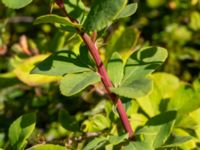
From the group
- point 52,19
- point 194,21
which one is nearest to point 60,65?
point 52,19

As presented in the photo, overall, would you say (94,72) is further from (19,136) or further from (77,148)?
(77,148)

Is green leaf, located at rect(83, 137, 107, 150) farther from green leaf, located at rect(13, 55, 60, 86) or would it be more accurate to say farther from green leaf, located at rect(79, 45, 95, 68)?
green leaf, located at rect(13, 55, 60, 86)

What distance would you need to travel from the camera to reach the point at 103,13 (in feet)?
2.99

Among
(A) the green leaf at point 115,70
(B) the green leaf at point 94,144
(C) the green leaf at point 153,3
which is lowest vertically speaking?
(C) the green leaf at point 153,3

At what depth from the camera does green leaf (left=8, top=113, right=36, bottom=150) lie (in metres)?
1.14

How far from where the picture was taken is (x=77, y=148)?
147cm

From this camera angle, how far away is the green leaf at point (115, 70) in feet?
3.80

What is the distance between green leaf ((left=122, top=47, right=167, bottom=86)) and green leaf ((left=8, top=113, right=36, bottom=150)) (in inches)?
9.2

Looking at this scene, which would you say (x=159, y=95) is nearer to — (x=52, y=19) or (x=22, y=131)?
(x=22, y=131)

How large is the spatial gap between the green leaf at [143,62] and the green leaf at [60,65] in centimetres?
11

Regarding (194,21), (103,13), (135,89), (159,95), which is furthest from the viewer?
(194,21)

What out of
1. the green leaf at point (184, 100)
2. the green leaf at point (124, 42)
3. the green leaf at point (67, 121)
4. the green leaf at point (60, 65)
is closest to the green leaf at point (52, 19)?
the green leaf at point (60, 65)

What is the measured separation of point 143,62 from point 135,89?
0.18m

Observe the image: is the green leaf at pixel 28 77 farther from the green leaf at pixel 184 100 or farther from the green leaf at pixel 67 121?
the green leaf at pixel 184 100
